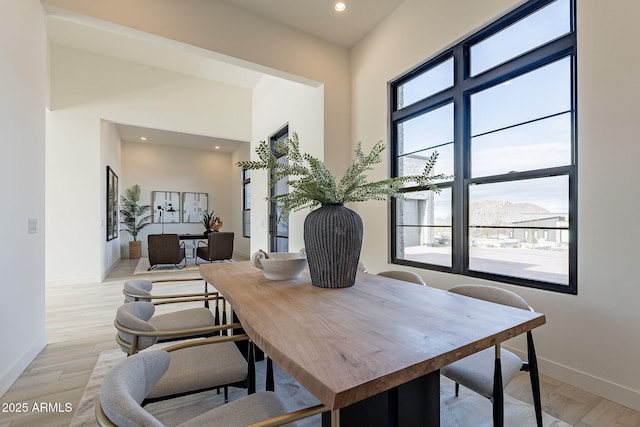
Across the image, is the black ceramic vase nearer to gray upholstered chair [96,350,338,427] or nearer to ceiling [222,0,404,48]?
gray upholstered chair [96,350,338,427]

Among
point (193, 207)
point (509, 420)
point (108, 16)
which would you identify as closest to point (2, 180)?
point (108, 16)

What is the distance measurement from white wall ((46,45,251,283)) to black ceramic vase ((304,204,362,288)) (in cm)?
549

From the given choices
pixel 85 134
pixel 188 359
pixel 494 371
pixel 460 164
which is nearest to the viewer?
pixel 494 371

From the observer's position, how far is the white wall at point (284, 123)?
411 centimetres

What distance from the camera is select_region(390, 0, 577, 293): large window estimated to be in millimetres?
2158

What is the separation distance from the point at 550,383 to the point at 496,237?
1092 mm

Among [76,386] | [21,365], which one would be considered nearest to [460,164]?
[76,386]

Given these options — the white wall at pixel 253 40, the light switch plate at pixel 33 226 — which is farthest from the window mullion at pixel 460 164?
the light switch plate at pixel 33 226

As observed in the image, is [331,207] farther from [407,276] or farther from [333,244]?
[407,276]

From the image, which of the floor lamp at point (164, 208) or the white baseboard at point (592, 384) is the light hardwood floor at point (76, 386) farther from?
the floor lamp at point (164, 208)

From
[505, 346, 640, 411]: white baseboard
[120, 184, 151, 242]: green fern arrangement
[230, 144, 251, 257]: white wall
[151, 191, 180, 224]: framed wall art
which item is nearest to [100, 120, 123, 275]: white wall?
[120, 184, 151, 242]: green fern arrangement

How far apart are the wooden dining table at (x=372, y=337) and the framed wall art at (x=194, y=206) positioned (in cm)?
876

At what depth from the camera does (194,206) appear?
9.57m

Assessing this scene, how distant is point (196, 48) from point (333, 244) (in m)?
2.89
